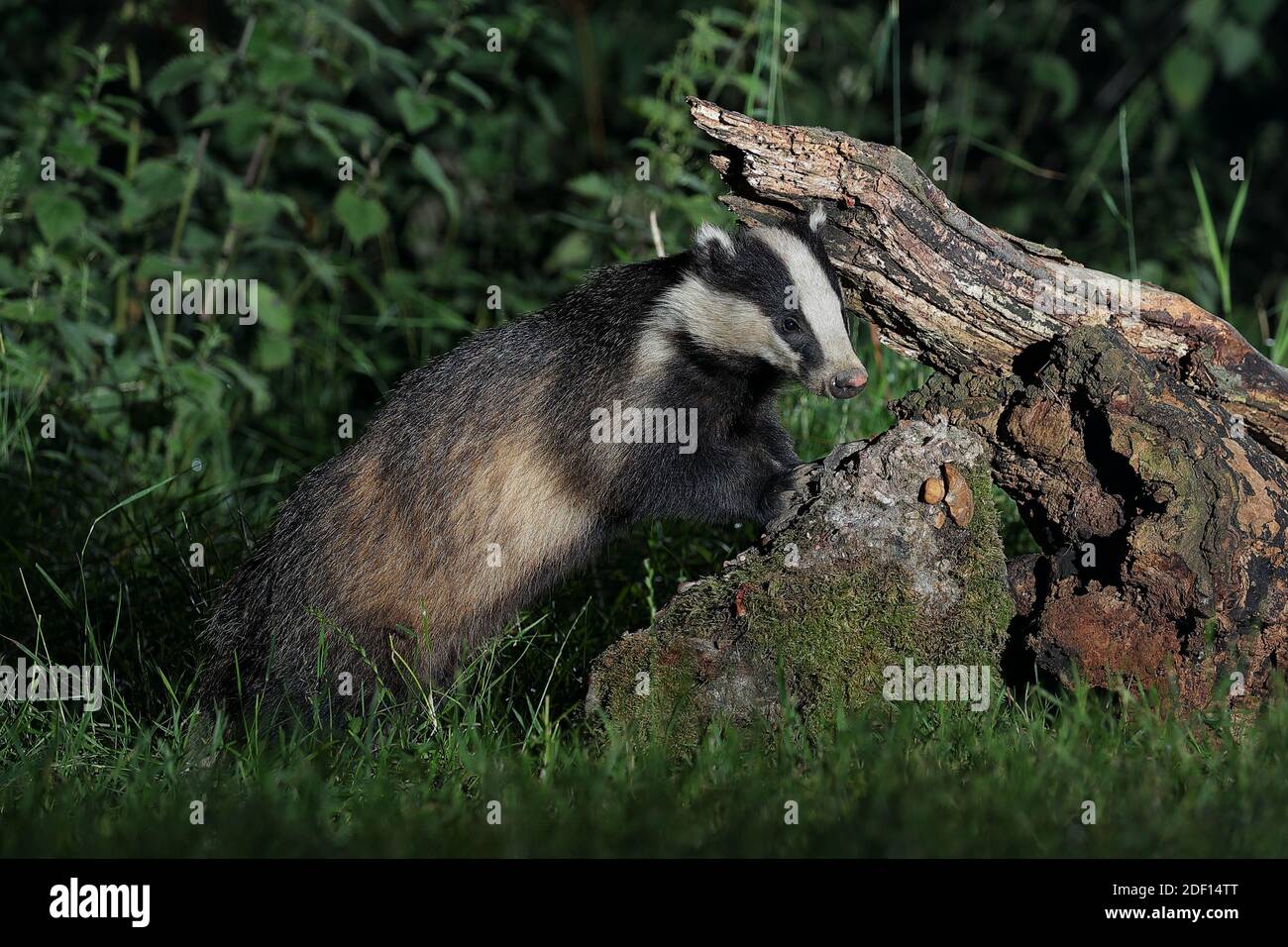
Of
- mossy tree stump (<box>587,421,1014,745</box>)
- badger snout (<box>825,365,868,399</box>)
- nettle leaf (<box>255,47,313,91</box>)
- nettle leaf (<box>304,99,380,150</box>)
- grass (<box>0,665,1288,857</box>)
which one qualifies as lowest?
grass (<box>0,665,1288,857</box>)

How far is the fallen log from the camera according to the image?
434 cm

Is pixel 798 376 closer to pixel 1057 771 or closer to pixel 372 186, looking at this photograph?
pixel 1057 771

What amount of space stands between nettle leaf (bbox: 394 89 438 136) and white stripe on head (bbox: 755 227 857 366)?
127 inches

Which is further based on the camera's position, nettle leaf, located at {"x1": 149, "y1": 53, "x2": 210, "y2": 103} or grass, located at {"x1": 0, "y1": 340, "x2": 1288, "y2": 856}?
nettle leaf, located at {"x1": 149, "y1": 53, "x2": 210, "y2": 103}

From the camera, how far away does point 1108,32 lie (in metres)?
9.92

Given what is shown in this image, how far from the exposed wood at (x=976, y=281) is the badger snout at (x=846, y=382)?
31 centimetres

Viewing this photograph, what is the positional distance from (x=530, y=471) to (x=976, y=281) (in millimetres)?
1725

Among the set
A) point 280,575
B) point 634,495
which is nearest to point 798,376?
point 634,495

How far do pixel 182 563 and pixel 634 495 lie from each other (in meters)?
2.20

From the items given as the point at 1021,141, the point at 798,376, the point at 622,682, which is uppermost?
the point at 1021,141

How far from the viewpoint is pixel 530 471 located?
5148 mm

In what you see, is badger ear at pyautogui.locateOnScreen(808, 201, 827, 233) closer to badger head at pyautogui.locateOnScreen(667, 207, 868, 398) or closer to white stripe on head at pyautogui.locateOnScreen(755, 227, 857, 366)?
badger head at pyautogui.locateOnScreen(667, 207, 868, 398)

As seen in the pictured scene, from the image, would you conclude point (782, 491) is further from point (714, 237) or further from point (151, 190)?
point (151, 190)

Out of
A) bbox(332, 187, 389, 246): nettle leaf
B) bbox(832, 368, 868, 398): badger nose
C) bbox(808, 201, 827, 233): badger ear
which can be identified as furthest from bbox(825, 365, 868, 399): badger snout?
bbox(332, 187, 389, 246): nettle leaf
